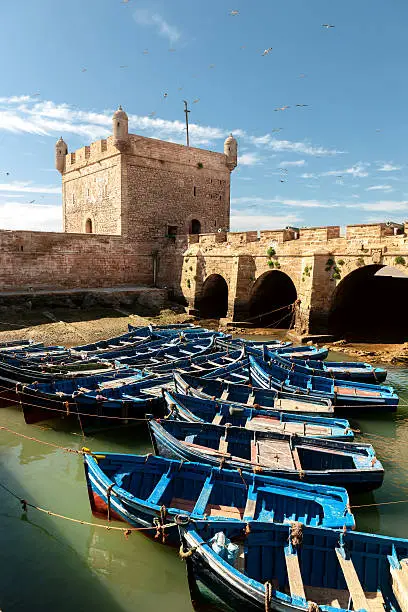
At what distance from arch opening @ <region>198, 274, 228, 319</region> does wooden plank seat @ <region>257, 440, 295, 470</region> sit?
17.0 metres

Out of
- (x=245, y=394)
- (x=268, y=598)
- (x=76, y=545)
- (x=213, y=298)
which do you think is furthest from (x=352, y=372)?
(x=213, y=298)

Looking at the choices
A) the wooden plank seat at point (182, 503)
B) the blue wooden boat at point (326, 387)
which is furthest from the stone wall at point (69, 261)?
the wooden plank seat at point (182, 503)

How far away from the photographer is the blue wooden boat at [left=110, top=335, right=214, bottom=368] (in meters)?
13.0

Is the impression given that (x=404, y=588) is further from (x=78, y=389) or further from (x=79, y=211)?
(x=79, y=211)

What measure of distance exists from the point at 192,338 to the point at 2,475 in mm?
8782

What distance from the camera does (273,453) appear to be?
7.55 meters

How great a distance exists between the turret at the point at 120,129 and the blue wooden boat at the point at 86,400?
1857 cm

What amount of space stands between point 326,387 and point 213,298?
584 inches

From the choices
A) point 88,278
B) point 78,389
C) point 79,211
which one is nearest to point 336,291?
point 78,389

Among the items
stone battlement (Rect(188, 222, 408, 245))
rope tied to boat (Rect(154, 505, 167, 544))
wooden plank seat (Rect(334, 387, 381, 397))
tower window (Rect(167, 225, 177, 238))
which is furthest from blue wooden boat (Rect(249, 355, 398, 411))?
tower window (Rect(167, 225, 177, 238))

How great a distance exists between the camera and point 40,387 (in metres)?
10.3

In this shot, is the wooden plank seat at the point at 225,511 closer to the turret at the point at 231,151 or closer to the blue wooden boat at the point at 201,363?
the blue wooden boat at the point at 201,363

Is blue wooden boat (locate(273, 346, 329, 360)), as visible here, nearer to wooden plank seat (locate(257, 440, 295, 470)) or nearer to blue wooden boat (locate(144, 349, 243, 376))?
blue wooden boat (locate(144, 349, 243, 376))

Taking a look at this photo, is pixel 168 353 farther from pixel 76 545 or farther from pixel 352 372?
pixel 76 545
